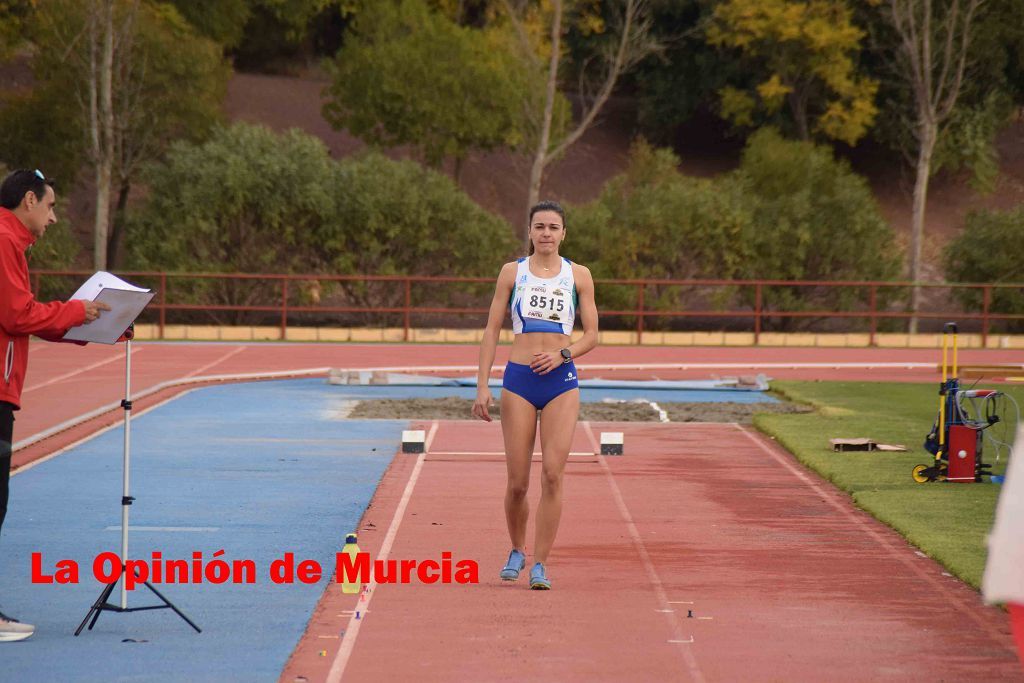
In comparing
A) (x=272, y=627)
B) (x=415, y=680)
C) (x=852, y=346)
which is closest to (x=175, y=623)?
(x=272, y=627)

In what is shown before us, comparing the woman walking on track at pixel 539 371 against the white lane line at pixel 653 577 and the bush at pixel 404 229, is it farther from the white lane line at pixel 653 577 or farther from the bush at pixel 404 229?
the bush at pixel 404 229

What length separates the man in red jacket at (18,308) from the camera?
6781 millimetres

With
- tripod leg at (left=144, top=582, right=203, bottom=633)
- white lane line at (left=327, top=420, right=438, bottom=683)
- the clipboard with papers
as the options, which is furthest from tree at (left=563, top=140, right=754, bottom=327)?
the clipboard with papers

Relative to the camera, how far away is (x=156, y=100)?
43.0 m

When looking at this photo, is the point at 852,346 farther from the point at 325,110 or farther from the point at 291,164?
the point at 325,110

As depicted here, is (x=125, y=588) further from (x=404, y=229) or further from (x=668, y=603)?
(x=404, y=229)

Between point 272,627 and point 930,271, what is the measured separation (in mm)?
48603

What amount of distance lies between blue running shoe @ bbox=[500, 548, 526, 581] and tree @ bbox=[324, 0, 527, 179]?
4203 cm

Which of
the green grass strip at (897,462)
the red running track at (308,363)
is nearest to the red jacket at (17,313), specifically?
the green grass strip at (897,462)

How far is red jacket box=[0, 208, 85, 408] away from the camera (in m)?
6.78

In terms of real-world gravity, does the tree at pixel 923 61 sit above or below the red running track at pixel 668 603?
above

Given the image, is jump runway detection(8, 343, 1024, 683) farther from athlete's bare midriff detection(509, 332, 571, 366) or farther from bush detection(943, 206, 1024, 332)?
bush detection(943, 206, 1024, 332)

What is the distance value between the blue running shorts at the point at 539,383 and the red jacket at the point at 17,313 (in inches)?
95.1

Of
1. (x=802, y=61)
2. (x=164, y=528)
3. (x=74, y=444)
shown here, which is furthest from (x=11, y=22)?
(x=164, y=528)
